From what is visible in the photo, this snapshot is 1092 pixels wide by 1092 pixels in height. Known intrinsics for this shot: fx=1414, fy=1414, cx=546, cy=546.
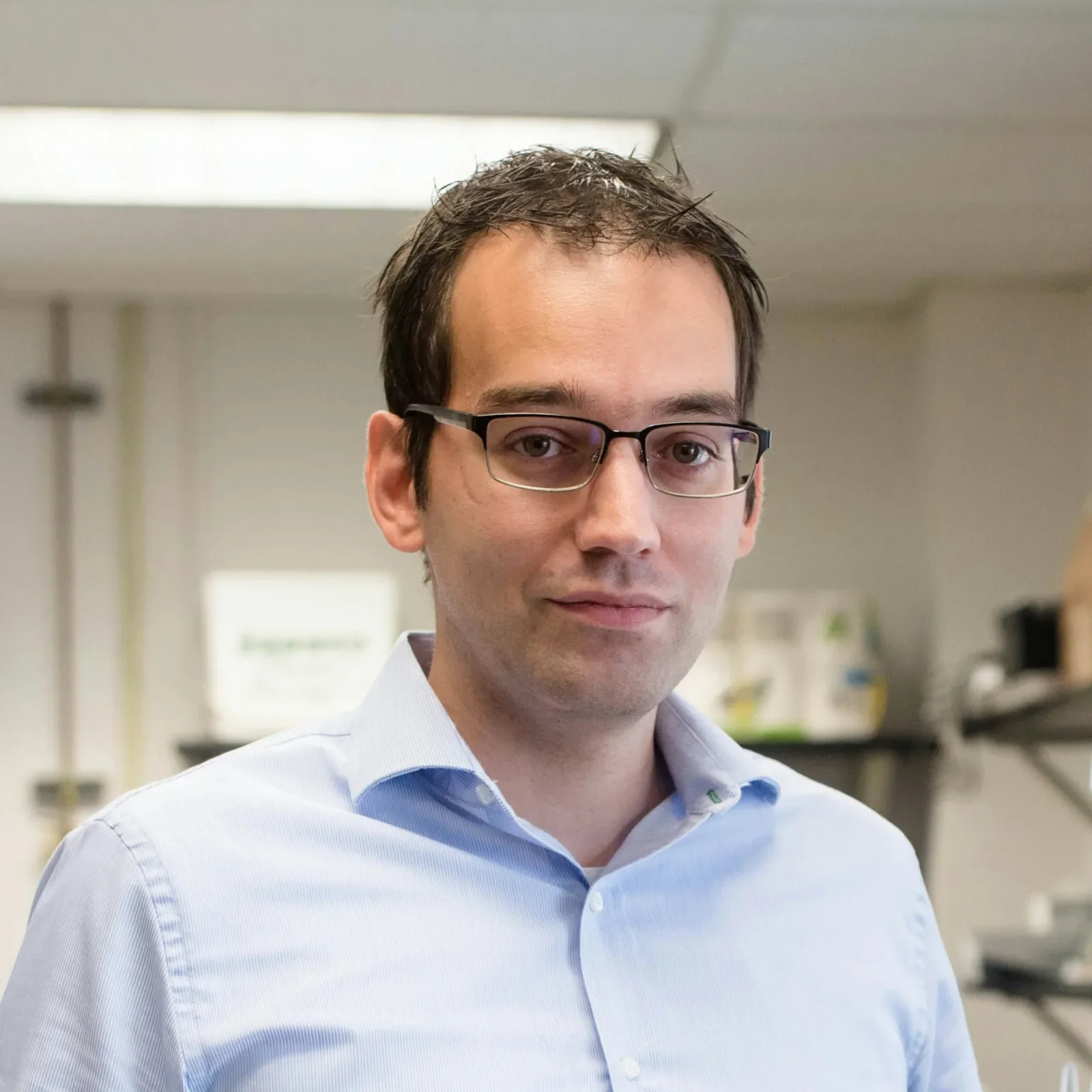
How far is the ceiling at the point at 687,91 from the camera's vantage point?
2287 millimetres

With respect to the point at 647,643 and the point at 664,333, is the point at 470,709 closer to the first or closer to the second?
the point at 647,643

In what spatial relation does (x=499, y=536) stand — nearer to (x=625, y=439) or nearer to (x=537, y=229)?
(x=625, y=439)

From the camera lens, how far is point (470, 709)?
1.08 meters

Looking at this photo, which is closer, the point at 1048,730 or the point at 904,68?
the point at 904,68

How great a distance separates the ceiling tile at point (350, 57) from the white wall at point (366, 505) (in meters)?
1.04

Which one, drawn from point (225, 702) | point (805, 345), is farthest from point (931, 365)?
point (225, 702)

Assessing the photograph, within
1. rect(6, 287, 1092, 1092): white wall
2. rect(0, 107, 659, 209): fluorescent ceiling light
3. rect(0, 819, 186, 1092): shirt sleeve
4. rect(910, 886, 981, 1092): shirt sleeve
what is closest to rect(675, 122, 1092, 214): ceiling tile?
rect(0, 107, 659, 209): fluorescent ceiling light

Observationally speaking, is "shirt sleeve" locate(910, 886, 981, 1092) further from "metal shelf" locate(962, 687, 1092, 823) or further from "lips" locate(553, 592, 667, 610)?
"metal shelf" locate(962, 687, 1092, 823)

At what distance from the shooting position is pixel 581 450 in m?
1.00

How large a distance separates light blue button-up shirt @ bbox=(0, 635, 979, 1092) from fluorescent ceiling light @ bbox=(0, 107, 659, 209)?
1749 mm

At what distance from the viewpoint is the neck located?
105 centimetres

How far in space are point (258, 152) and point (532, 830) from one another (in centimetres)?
207

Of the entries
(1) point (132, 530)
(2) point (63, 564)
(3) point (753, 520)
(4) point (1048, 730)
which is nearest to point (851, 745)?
(4) point (1048, 730)

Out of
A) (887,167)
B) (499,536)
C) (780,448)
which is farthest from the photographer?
(780,448)
